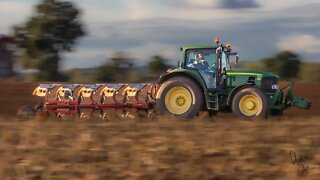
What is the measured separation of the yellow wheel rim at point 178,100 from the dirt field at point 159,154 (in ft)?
16.7

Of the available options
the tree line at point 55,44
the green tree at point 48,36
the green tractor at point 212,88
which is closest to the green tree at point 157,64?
the tree line at point 55,44

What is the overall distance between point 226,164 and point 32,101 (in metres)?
15.7

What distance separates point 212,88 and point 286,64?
2119 centimetres

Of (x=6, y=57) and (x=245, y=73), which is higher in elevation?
(x=6, y=57)

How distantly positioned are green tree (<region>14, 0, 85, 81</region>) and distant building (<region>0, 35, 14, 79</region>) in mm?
1444

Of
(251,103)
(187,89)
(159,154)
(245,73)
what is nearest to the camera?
(159,154)

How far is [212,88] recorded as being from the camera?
46.7ft

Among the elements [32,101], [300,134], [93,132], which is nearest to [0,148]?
[93,132]

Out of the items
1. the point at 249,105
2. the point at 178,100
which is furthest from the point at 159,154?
the point at 178,100

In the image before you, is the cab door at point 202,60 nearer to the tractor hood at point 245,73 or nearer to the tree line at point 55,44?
the tractor hood at point 245,73

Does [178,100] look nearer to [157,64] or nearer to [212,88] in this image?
[212,88]

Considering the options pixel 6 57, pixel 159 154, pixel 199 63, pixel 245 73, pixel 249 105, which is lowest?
pixel 159 154

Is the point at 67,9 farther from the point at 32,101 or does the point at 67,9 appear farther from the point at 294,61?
the point at 32,101

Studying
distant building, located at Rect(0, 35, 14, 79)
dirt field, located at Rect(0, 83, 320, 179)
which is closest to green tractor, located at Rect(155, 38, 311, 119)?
dirt field, located at Rect(0, 83, 320, 179)
